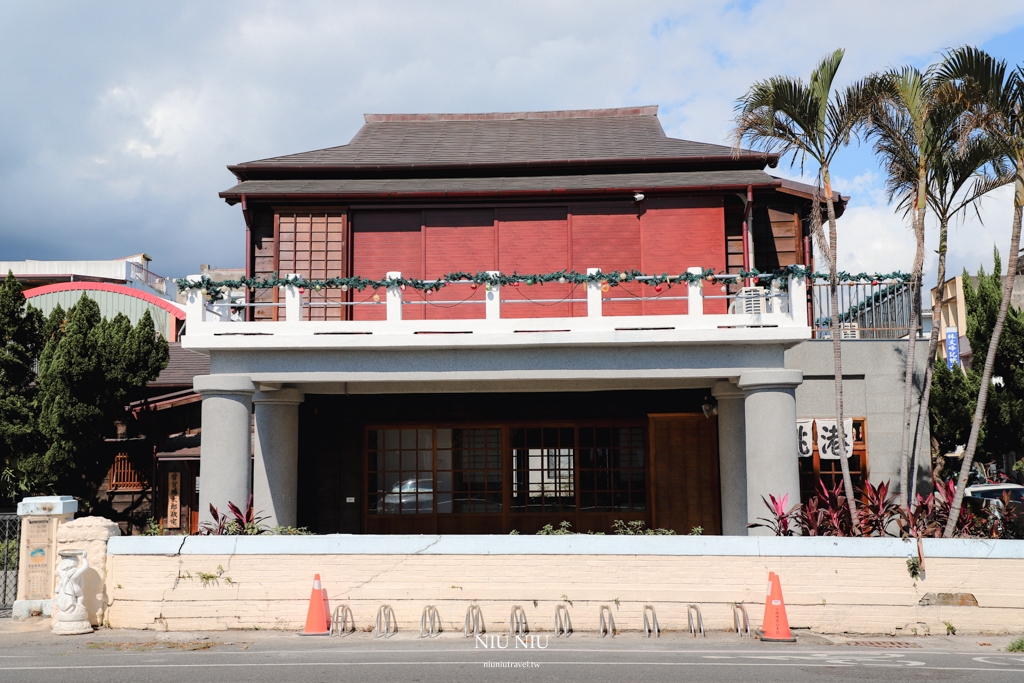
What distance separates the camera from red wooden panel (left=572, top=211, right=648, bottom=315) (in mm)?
15594

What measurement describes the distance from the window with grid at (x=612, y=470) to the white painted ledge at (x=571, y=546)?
221 inches

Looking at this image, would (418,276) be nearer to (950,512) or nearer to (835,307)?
(835,307)

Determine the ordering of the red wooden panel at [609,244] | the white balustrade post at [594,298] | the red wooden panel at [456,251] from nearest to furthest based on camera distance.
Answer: the white balustrade post at [594,298] < the red wooden panel at [609,244] < the red wooden panel at [456,251]

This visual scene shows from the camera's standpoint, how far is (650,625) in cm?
1072

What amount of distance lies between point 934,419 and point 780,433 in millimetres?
8741

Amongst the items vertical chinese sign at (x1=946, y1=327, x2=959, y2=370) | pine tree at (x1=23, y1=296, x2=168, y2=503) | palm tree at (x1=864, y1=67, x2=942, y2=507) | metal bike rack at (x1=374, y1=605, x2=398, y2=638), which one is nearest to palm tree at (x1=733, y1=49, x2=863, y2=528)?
palm tree at (x1=864, y1=67, x2=942, y2=507)

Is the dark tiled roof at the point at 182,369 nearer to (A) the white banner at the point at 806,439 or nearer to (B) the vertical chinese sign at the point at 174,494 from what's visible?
(B) the vertical chinese sign at the point at 174,494

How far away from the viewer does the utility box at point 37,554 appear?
1202cm

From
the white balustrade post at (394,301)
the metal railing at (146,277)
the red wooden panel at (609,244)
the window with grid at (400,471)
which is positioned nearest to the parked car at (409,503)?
the window with grid at (400,471)

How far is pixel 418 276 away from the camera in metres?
15.8

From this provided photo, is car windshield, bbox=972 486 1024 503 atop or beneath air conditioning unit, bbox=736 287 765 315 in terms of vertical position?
beneath

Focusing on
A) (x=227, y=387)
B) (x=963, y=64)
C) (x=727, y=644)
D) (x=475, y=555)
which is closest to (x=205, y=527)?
(x=227, y=387)

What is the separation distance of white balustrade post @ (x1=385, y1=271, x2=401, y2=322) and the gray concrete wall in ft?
22.9

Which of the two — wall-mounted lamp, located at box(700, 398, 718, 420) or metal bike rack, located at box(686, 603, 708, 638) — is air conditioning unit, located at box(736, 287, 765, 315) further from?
metal bike rack, located at box(686, 603, 708, 638)
